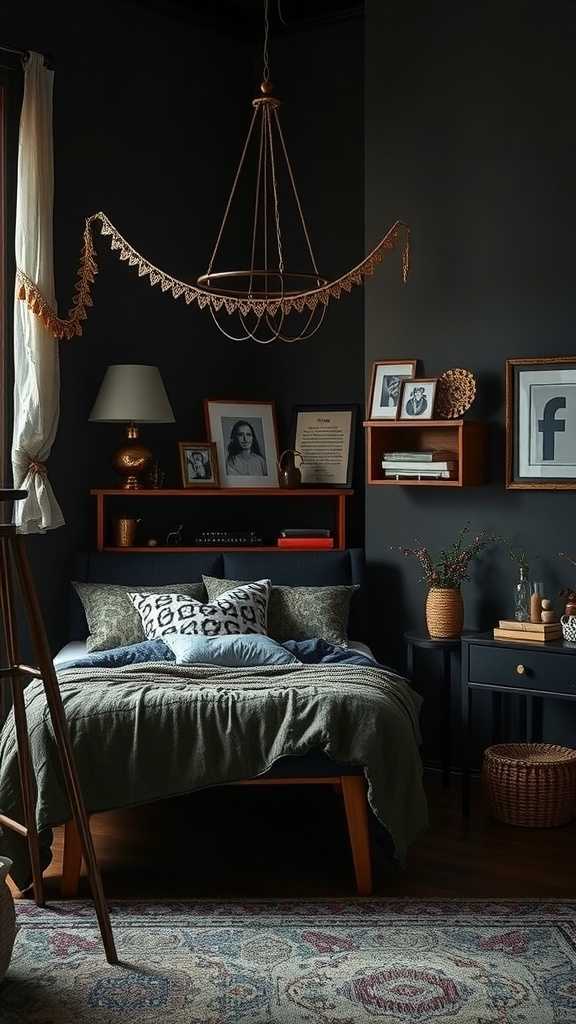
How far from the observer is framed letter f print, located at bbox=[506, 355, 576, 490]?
4.81 m

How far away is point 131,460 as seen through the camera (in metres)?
5.46

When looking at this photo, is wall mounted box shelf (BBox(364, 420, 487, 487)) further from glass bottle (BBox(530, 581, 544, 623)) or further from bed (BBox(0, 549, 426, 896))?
bed (BBox(0, 549, 426, 896))

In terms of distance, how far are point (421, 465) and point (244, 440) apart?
1.20m

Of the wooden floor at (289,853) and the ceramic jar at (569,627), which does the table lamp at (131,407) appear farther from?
the ceramic jar at (569,627)

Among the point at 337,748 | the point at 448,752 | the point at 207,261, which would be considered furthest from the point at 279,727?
the point at 207,261

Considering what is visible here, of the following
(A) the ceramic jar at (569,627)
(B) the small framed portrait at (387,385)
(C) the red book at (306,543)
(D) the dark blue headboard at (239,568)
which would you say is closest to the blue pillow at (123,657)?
(D) the dark blue headboard at (239,568)

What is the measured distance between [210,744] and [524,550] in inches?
71.1

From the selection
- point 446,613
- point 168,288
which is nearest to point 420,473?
point 446,613

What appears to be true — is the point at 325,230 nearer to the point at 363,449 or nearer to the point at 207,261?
the point at 207,261

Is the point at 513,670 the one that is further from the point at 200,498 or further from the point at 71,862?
the point at 200,498

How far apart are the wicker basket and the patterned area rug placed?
2.51 ft

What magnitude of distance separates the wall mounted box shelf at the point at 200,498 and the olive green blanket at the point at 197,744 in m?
1.57

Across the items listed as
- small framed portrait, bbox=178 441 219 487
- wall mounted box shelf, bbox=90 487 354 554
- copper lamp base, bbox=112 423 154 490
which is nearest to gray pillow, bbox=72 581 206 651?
wall mounted box shelf, bbox=90 487 354 554

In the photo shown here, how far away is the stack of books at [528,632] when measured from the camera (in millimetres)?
4496
